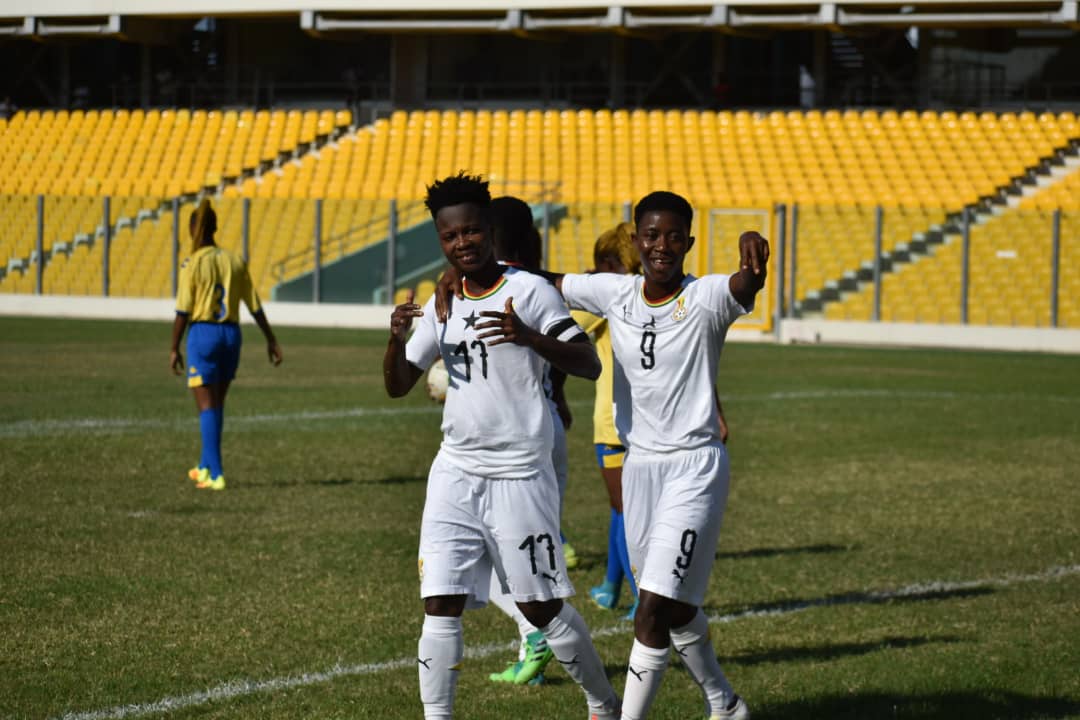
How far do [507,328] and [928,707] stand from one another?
2.28 meters

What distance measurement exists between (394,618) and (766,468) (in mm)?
6004

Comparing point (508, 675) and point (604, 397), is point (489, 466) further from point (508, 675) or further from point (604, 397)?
point (604, 397)

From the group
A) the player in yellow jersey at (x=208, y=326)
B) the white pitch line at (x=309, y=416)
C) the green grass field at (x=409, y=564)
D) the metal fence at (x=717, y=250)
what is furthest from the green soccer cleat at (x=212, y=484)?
A: the metal fence at (x=717, y=250)

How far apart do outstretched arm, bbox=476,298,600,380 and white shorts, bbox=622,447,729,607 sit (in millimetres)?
426

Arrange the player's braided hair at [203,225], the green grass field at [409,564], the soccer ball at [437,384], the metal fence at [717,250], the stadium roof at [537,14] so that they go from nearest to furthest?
1. the green grass field at [409,564]
2. the soccer ball at [437,384]
3. the player's braided hair at [203,225]
4. the metal fence at [717,250]
5. the stadium roof at [537,14]

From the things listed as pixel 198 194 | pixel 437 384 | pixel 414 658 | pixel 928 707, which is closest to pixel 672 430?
pixel 928 707

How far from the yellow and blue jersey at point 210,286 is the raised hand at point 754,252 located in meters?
6.52

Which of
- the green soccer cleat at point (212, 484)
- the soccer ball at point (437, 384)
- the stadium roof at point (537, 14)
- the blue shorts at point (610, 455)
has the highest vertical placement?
the stadium roof at point (537, 14)

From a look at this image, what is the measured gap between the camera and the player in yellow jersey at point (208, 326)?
36.2 ft

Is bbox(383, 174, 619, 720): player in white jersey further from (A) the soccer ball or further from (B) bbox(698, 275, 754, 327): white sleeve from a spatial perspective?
(A) the soccer ball

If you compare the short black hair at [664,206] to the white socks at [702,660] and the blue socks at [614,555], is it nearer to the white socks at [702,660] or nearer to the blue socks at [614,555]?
Answer: the white socks at [702,660]

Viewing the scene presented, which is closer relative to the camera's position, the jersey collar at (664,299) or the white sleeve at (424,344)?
the white sleeve at (424,344)

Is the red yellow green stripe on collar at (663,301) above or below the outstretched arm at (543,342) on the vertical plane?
above

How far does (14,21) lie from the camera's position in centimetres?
4550
